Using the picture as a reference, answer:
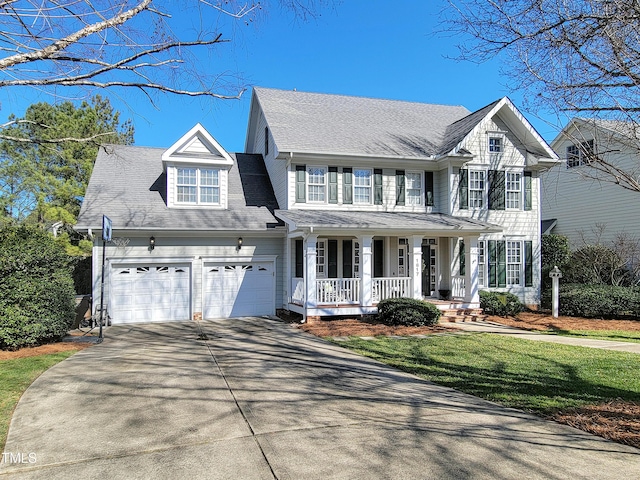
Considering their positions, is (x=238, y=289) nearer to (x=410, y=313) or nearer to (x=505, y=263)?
(x=410, y=313)


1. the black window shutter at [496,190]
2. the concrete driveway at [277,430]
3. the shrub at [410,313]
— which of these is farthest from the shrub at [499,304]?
the concrete driveway at [277,430]

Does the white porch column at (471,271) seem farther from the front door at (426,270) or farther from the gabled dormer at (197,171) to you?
the gabled dormer at (197,171)

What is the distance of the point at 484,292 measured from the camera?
52.6 ft

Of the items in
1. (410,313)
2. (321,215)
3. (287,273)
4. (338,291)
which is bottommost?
(410,313)

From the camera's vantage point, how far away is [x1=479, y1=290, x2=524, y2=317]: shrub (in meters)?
15.6

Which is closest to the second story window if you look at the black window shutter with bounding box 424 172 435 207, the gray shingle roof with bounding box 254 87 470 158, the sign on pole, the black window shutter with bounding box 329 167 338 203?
the gray shingle roof with bounding box 254 87 470 158

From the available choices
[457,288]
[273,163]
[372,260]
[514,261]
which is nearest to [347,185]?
[372,260]

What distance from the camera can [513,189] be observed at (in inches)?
686

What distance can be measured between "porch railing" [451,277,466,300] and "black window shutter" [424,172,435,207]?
3.01 m

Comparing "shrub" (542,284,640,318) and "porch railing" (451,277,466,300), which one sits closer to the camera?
"shrub" (542,284,640,318)

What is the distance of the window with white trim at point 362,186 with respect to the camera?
16.3 meters

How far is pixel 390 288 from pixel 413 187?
445 centimetres

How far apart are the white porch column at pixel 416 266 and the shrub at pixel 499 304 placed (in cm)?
280

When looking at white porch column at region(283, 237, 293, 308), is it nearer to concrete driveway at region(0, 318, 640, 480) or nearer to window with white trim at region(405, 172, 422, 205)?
window with white trim at region(405, 172, 422, 205)
